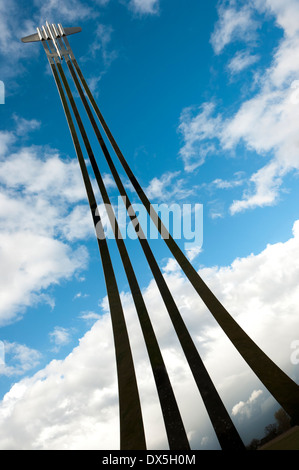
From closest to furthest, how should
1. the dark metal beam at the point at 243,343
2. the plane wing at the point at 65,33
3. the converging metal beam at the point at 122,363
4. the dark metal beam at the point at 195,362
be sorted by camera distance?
the converging metal beam at the point at 122,363 → the dark metal beam at the point at 195,362 → the dark metal beam at the point at 243,343 → the plane wing at the point at 65,33

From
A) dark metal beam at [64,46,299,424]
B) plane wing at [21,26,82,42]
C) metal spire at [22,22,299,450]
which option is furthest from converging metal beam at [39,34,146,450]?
plane wing at [21,26,82,42]

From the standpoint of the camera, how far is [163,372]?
685cm

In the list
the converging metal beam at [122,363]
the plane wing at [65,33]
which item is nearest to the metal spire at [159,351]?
the converging metal beam at [122,363]

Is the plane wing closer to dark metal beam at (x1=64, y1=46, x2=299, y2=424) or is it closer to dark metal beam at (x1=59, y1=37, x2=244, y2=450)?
dark metal beam at (x1=59, y1=37, x2=244, y2=450)

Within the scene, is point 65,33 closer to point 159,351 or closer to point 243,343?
point 159,351

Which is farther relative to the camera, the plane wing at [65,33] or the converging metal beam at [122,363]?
the plane wing at [65,33]

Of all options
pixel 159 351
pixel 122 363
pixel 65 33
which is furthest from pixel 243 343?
pixel 65 33

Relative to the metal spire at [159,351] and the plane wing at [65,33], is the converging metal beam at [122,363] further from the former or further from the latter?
the plane wing at [65,33]

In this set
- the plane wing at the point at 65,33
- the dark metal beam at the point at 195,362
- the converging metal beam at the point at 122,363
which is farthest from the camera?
the plane wing at the point at 65,33

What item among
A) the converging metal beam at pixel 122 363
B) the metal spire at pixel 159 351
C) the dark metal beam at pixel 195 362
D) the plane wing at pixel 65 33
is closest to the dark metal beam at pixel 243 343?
the metal spire at pixel 159 351

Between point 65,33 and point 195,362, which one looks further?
point 65,33

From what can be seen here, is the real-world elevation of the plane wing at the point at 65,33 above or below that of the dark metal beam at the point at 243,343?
above

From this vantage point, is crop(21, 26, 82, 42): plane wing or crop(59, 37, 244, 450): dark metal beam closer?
crop(59, 37, 244, 450): dark metal beam
